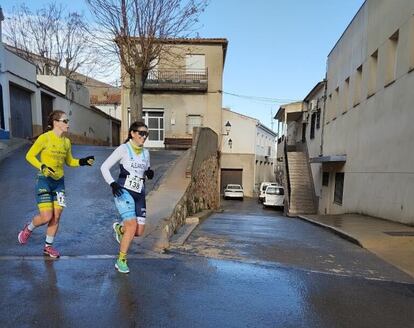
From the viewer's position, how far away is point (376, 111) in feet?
38.5

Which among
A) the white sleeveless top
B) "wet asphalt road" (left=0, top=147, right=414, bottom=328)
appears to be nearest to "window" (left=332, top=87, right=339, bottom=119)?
"wet asphalt road" (left=0, top=147, right=414, bottom=328)

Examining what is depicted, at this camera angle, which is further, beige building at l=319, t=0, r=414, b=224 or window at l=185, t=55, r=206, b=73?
window at l=185, t=55, r=206, b=73

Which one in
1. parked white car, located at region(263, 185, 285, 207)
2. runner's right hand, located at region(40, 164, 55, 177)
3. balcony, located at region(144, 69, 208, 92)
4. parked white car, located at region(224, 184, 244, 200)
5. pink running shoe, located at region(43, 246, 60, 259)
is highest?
balcony, located at region(144, 69, 208, 92)

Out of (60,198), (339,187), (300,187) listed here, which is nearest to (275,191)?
(300,187)

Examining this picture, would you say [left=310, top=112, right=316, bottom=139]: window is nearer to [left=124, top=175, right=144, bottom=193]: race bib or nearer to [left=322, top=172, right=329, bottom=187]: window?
[left=322, top=172, right=329, bottom=187]: window

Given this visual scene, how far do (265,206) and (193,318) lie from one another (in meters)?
23.9

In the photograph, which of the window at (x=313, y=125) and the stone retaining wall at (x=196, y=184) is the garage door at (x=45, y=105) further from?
the window at (x=313, y=125)

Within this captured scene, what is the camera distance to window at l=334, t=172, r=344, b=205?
15798mm

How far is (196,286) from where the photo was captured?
3.73 m

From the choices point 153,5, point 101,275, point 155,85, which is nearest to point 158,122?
point 155,85

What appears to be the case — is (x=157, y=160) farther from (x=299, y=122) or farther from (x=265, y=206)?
(x=299, y=122)

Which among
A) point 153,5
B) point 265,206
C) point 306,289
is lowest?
point 265,206

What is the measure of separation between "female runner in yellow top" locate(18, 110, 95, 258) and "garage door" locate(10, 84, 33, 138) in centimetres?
1308

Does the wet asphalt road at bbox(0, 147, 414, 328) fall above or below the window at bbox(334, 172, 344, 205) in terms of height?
above
